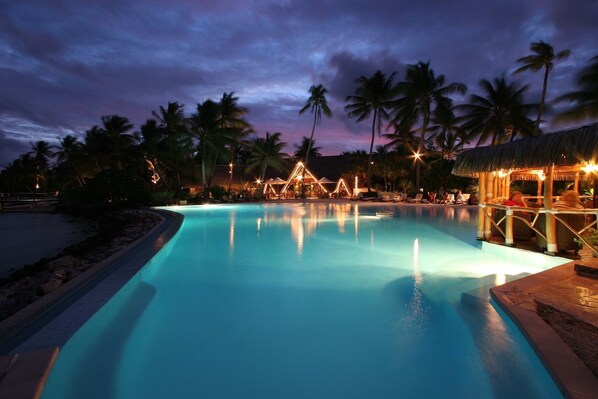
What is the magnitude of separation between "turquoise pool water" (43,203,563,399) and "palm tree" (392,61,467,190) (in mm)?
20812

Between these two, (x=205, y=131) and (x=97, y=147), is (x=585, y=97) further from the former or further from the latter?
(x=97, y=147)

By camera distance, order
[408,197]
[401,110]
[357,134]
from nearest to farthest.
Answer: [408,197], [401,110], [357,134]

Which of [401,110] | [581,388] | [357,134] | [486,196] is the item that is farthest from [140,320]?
[357,134]

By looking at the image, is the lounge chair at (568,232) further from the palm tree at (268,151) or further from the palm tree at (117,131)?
the palm tree at (117,131)

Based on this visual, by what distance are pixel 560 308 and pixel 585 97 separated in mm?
16390

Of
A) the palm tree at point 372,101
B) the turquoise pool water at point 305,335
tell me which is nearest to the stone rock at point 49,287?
the turquoise pool water at point 305,335

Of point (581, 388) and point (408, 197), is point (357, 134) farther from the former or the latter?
point (581, 388)

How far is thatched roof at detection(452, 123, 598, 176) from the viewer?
4.32 meters

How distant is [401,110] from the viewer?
2547 cm

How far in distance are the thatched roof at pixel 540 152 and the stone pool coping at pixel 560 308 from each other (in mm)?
1480

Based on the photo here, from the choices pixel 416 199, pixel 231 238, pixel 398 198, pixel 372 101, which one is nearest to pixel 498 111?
pixel 416 199

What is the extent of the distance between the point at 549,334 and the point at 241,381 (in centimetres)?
229

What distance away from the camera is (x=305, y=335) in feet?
10.5

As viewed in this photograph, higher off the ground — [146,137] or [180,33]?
[180,33]
